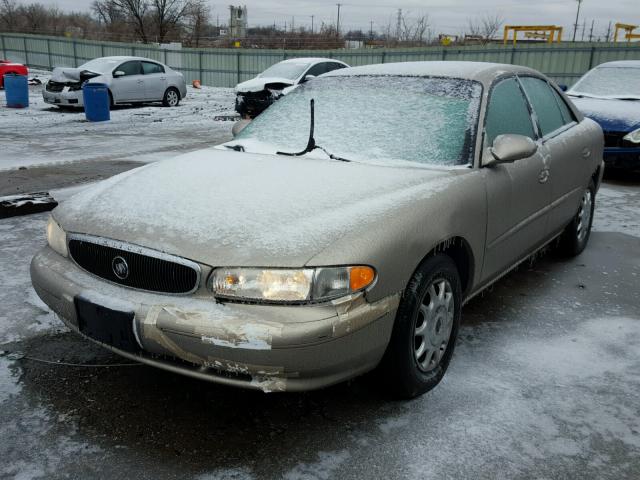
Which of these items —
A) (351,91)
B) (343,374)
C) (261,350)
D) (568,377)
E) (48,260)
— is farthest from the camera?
(351,91)

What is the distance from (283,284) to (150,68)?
16.2 metres

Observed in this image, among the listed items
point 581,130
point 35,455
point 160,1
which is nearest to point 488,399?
point 35,455

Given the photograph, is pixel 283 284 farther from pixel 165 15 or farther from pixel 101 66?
pixel 165 15

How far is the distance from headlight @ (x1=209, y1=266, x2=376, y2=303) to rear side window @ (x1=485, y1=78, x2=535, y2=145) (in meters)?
1.45

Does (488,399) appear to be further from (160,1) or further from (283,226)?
(160,1)

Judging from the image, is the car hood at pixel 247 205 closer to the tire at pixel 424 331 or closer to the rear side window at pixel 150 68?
the tire at pixel 424 331

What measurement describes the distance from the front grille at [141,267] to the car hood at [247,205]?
0.04 m

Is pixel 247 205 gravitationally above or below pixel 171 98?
above

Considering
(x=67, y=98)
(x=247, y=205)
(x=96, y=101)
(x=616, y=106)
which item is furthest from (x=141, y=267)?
(x=67, y=98)

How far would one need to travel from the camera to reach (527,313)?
3787 millimetres

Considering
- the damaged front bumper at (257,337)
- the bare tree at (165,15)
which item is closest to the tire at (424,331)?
the damaged front bumper at (257,337)

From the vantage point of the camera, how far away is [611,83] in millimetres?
8922

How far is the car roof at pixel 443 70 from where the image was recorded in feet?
11.4

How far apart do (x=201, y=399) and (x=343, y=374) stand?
2.57 feet
